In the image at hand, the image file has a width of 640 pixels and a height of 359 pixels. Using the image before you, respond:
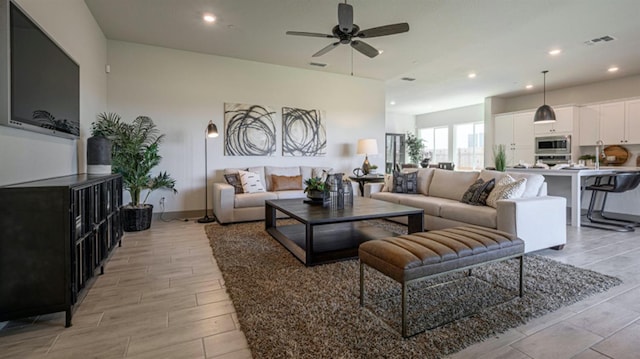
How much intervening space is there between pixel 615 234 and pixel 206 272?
16.6 ft

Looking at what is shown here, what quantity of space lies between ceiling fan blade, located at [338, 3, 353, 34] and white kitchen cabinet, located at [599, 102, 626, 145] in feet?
20.5

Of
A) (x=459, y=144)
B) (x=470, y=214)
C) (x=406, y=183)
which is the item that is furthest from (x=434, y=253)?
(x=459, y=144)

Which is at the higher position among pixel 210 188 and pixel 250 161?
pixel 250 161

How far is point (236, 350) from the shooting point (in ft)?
5.42

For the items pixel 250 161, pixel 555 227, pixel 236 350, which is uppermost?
pixel 250 161

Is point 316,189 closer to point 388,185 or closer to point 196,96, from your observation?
point 388,185

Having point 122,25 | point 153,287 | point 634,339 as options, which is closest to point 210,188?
point 122,25

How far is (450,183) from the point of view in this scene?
451cm

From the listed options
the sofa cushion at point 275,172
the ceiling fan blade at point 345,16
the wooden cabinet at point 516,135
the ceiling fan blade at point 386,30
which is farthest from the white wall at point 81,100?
the wooden cabinet at point 516,135

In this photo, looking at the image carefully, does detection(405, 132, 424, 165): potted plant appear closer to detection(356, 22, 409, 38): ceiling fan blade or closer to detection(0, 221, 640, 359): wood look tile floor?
detection(356, 22, 409, 38): ceiling fan blade

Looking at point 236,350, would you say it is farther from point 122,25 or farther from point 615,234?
point 615,234

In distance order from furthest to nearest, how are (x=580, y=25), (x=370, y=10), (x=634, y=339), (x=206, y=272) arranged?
(x=580, y=25)
(x=370, y=10)
(x=206, y=272)
(x=634, y=339)

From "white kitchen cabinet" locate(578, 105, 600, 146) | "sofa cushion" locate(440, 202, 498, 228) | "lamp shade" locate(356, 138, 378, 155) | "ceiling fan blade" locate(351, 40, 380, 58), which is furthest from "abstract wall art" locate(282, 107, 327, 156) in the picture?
"white kitchen cabinet" locate(578, 105, 600, 146)

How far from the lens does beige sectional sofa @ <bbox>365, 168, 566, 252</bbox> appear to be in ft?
10.2
